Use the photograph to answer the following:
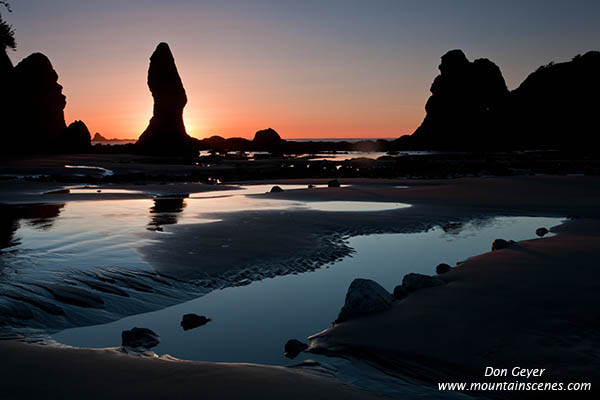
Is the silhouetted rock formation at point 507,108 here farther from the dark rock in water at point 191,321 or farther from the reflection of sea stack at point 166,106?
the dark rock in water at point 191,321

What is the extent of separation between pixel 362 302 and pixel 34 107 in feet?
310

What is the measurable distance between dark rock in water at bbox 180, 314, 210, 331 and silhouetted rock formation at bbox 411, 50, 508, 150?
14162 centimetres

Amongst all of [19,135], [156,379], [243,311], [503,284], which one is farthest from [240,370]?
[19,135]

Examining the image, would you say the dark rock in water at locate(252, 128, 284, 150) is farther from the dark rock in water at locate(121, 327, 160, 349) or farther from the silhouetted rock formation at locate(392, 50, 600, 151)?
the dark rock in water at locate(121, 327, 160, 349)

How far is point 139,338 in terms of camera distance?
15.9 ft

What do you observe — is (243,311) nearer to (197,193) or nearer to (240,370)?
(240,370)

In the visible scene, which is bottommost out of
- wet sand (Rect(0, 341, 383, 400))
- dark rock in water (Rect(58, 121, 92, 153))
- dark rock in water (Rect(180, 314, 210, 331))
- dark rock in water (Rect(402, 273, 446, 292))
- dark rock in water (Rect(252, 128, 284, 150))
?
dark rock in water (Rect(180, 314, 210, 331))

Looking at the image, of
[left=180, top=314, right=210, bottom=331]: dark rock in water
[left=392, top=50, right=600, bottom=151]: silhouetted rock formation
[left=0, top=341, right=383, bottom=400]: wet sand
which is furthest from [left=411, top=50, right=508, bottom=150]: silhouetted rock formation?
[left=0, top=341, right=383, bottom=400]: wet sand

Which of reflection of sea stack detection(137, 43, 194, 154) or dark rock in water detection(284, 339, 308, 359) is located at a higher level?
reflection of sea stack detection(137, 43, 194, 154)

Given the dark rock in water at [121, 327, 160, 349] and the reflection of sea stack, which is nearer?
the dark rock in water at [121, 327, 160, 349]

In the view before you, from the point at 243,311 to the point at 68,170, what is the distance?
37.3 metres

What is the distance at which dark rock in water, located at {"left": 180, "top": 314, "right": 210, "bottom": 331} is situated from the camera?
544cm

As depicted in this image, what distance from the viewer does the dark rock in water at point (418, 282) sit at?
6.31 m

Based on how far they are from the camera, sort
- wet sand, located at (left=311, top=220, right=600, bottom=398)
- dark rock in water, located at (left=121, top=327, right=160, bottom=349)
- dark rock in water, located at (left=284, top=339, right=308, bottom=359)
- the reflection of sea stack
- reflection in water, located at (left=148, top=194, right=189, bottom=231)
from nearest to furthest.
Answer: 1. wet sand, located at (left=311, top=220, right=600, bottom=398)
2. dark rock in water, located at (left=284, top=339, right=308, bottom=359)
3. dark rock in water, located at (left=121, top=327, right=160, bottom=349)
4. reflection in water, located at (left=148, top=194, right=189, bottom=231)
5. the reflection of sea stack
